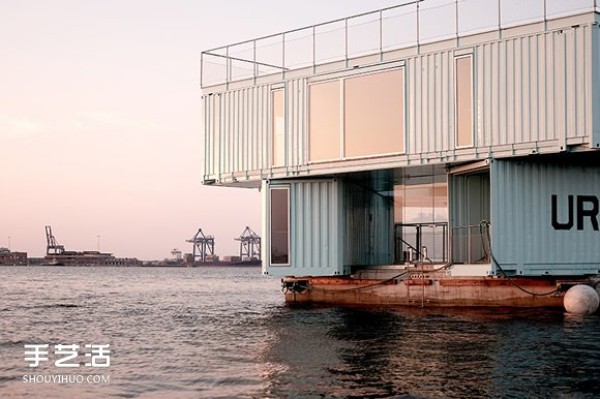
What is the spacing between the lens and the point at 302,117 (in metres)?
34.2

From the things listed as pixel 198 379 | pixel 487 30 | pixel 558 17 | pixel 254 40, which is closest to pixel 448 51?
pixel 487 30

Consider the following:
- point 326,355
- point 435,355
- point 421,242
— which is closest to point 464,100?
point 421,242

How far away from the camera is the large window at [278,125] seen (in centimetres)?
3503

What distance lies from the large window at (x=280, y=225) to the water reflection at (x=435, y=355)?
5156mm

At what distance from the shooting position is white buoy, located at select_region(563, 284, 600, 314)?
28500 millimetres

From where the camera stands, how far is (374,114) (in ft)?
105

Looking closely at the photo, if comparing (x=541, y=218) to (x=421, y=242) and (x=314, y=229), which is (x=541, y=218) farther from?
(x=314, y=229)

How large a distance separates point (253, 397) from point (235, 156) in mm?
21886

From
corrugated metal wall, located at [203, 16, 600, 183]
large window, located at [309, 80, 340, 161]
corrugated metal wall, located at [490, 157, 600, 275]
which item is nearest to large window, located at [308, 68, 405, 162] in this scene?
large window, located at [309, 80, 340, 161]

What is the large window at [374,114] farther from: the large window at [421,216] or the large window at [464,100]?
the large window at [464,100]

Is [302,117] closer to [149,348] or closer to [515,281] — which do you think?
[515,281]

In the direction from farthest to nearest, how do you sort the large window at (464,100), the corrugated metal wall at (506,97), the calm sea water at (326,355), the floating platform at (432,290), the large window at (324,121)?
the large window at (324,121), the floating platform at (432,290), the large window at (464,100), the corrugated metal wall at (506,97), the calm sea water at (326,355)

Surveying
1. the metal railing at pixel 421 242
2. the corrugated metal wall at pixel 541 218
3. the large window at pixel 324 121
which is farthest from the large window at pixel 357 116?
the metal railing at pixel 421 242

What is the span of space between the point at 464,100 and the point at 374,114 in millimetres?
3531
